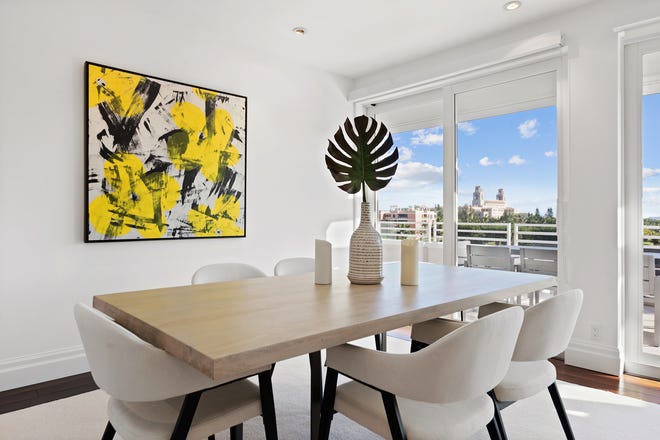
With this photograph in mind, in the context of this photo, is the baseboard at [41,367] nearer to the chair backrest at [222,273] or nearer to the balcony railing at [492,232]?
the chair backrest at [222,273]

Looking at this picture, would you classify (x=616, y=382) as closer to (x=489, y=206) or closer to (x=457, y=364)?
(x=489, y=206)

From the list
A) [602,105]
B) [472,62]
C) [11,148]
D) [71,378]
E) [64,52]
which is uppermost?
[472,62]

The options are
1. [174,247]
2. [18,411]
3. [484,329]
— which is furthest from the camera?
[174,247]

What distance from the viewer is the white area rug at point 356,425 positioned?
2008 millimetres

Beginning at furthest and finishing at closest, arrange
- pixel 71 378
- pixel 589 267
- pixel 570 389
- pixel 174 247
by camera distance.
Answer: pixel 174 247 < pixel 589 267 < pixel 71 378 < pixel 570 389

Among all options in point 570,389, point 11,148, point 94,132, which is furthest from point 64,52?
point 570,389

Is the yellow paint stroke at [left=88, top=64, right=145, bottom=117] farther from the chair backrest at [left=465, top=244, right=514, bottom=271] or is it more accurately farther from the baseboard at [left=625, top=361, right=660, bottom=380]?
the baseboard at [left=625, top=361, right=660, bottom=380]

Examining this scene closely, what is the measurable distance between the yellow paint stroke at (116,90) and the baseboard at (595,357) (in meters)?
3.52

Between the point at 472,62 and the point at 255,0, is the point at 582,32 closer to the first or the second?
the point at 472,62

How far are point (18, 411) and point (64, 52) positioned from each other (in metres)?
2.16

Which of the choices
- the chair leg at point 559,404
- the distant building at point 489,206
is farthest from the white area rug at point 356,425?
the distant building at point 489,206

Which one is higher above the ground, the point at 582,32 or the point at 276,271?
the point at 582,32

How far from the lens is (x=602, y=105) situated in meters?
2.89

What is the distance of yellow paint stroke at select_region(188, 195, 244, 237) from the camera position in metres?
3.36
